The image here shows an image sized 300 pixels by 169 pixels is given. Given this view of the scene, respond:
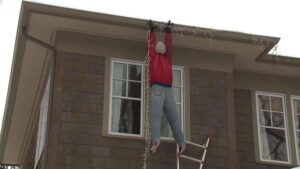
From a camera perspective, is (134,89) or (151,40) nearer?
(151,40)

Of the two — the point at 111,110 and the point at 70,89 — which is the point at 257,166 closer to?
the point at 111,110

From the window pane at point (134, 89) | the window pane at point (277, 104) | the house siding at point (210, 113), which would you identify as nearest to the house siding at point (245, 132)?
the window pane at point (277, 104)

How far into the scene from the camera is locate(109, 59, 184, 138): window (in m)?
12.0

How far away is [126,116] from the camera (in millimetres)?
12141

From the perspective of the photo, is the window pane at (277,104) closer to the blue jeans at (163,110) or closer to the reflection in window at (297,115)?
the reflection in window at (297,115)

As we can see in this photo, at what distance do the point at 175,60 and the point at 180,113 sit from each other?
1173mm

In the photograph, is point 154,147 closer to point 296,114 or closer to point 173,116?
point 173,116

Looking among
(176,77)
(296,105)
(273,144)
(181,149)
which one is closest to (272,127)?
(273,144)

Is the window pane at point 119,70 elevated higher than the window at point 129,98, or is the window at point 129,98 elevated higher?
the window pane at point 119,70

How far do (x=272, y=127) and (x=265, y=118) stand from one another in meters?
0.27

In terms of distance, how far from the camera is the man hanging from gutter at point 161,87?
38.1 feet

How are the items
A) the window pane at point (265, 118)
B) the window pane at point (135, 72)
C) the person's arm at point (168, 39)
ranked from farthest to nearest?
the window pane at point (265, 118), the window pane at point (135, 72), the person's arm at point (168, 39)

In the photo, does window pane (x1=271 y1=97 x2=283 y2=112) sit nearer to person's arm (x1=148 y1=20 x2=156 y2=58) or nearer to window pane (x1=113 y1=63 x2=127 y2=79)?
person's arm (x1=148 y1=20 x2=156 y2=58)

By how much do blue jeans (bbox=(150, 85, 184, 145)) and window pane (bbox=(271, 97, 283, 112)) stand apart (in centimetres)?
304
